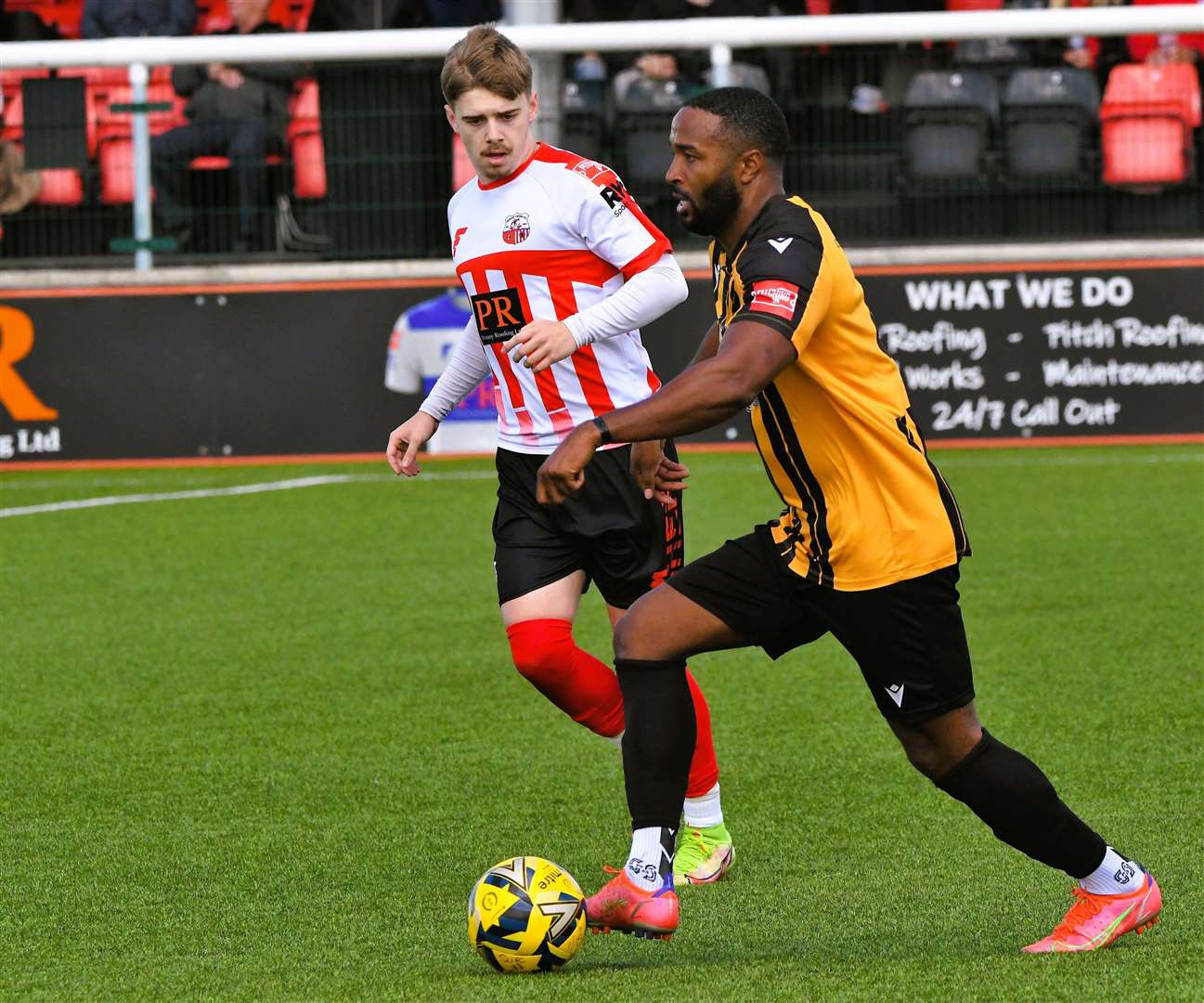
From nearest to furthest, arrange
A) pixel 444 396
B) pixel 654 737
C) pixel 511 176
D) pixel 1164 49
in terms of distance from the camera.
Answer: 1. pixel 654 737
2. pixel 511 176
3. pixel 444 396
4. pixel 1164 49

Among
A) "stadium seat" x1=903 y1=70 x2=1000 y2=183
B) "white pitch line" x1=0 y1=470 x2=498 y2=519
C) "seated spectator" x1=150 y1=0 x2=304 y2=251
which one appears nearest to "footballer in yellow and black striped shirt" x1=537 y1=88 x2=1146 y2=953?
"white pitch line" x1=0 y1=470 x2=498 y2=519

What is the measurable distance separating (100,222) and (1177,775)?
9.35m

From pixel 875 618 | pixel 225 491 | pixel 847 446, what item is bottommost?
pixel 225 491

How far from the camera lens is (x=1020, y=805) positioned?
3.90m

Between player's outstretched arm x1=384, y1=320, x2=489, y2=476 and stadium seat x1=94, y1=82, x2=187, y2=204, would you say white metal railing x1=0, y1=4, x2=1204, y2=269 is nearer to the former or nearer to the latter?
stadium seat x1=94, y1=82, x2=187, y2=204

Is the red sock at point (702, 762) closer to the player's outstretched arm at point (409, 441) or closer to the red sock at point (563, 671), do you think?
the red sock at point (563, 671)

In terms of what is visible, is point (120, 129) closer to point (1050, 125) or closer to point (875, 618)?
point (1050, 125)

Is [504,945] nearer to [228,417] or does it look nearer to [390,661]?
[390,661]

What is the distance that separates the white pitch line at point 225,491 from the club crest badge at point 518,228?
279 inches

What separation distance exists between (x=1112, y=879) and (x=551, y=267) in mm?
1906

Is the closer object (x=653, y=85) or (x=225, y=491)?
(x=225, y=491)

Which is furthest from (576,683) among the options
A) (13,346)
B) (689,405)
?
(13,346)

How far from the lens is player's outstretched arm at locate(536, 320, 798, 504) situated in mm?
3627

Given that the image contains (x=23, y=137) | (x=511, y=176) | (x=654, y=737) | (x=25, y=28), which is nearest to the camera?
(x=654, y=737)
